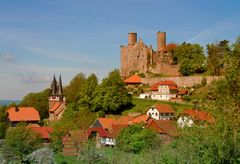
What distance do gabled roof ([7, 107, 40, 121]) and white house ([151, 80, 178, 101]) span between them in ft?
58.0

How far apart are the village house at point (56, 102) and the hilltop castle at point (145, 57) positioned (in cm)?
1283

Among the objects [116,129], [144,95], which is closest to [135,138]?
[116,129]

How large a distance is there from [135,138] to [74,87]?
28225 millimetres

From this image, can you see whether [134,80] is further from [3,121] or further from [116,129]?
[116,129]

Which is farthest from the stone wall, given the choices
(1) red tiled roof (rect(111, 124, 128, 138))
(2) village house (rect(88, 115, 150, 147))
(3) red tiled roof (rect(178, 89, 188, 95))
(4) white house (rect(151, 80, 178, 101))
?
(1) red tiled roof (rect(111, 124, 128, 138))

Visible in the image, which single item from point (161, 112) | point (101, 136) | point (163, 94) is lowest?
point (101, 136)

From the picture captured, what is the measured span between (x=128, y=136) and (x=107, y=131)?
28.3 ft

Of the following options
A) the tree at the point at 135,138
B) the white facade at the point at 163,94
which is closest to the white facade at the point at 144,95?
the white facade at the point at 163,94

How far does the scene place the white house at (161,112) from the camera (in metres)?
55.1

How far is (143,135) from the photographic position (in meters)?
42.1

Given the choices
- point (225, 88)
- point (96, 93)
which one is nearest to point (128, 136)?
point (96, 93)

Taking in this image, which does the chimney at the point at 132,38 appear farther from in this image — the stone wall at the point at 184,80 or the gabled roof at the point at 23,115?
the gabled roof at the point at 23,115

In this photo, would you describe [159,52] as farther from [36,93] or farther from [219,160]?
[219,160]

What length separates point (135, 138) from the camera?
42.6 meters
